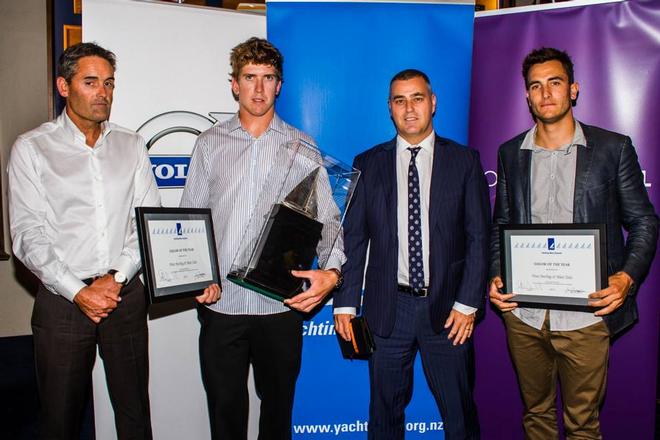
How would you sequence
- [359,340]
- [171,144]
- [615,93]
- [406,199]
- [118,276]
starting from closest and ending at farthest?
[118,276] → [359,340] → [406,199] → [615,93] → [171,144]

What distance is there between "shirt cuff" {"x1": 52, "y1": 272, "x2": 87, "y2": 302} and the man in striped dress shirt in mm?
599

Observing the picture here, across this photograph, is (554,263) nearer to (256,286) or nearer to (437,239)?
(437,239)

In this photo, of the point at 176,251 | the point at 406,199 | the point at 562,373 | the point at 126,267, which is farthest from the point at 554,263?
the point at 126,267

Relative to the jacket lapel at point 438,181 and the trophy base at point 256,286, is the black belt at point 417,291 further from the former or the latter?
the trophy base at point 256,286

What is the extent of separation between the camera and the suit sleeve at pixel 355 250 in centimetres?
272

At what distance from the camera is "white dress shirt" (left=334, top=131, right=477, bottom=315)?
2.64 meters

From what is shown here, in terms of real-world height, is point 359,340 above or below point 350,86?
below

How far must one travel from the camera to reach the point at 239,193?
2.59 metres

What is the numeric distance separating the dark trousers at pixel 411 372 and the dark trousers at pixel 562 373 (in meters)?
0.29

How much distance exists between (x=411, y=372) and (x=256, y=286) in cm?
97

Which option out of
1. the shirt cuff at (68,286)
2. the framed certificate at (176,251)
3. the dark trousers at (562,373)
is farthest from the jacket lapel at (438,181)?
the shirt cuff at (68,286)

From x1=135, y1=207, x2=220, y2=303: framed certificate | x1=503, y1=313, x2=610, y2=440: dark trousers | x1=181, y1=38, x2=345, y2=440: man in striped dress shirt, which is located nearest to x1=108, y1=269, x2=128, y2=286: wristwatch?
x1=135, y1=207, x2=220, y2=303: framed certificate

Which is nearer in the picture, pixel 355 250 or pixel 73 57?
pixel 73 57

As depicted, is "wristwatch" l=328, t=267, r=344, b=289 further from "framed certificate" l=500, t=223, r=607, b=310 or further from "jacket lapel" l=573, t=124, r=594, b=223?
"jacket lapel" l=573, t=124, r=594, b=223
